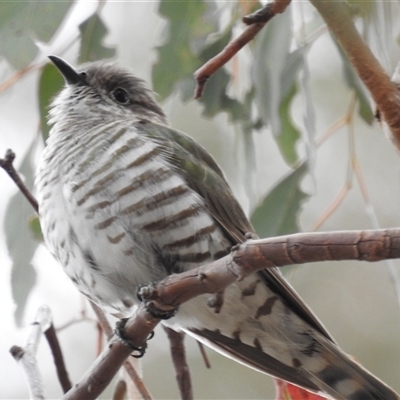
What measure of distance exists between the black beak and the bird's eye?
118 mm

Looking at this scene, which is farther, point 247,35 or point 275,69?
point 275,69

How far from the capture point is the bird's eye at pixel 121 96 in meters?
2.64

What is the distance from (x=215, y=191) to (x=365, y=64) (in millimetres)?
587

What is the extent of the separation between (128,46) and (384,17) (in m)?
1.54

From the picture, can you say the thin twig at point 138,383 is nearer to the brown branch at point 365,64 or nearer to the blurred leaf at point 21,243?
the blurred leaf at point 21,243

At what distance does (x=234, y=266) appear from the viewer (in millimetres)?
1341

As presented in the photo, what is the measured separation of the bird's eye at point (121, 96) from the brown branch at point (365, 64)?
99cm

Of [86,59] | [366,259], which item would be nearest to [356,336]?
[86,59]

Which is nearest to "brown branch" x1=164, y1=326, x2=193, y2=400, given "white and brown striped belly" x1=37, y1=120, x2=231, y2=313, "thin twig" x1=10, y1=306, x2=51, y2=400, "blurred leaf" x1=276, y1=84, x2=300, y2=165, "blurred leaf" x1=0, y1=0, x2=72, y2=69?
"white and brown striped belly" x1=37, y1=120, x2=231, y2=313

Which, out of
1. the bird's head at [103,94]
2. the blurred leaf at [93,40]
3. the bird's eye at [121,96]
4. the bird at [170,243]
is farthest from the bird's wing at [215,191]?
the blurred leaf at [93,40]

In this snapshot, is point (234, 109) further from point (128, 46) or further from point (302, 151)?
point (128, 46)

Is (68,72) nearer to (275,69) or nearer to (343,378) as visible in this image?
(275,69)

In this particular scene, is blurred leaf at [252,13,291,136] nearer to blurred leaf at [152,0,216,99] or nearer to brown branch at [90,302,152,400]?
blurred leaf at [152,0,216,99]

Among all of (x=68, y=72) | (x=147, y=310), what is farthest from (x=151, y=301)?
(x=68, y=72)
